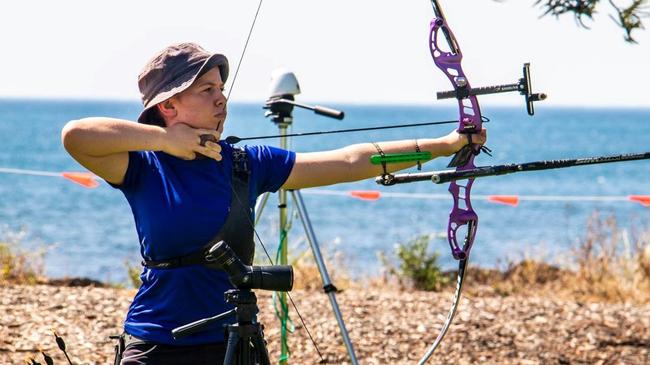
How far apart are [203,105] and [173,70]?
14cm

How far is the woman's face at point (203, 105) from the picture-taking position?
3002mm

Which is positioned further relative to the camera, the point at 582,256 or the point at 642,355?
the point at 582,256

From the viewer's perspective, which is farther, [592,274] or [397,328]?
[592,274]

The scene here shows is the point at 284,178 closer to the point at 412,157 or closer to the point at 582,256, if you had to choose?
the point at 412,157

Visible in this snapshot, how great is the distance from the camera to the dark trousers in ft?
9.71

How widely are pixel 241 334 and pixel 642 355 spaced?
393 cm

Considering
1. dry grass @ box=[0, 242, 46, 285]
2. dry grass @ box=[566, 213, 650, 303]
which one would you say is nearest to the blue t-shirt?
dry grass @ box=[0, 242, 46, 285]

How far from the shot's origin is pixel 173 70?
3031 millimetres

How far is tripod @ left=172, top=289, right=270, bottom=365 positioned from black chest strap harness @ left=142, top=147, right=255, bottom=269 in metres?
0.40

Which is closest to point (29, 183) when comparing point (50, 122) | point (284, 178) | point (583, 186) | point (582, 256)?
point (583, 186)

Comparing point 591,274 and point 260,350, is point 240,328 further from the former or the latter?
point 591,274

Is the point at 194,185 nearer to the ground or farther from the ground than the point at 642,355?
farther from the ground

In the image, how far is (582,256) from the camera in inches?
337

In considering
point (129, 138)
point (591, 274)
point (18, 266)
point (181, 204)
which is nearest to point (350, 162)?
point (181, 204)
